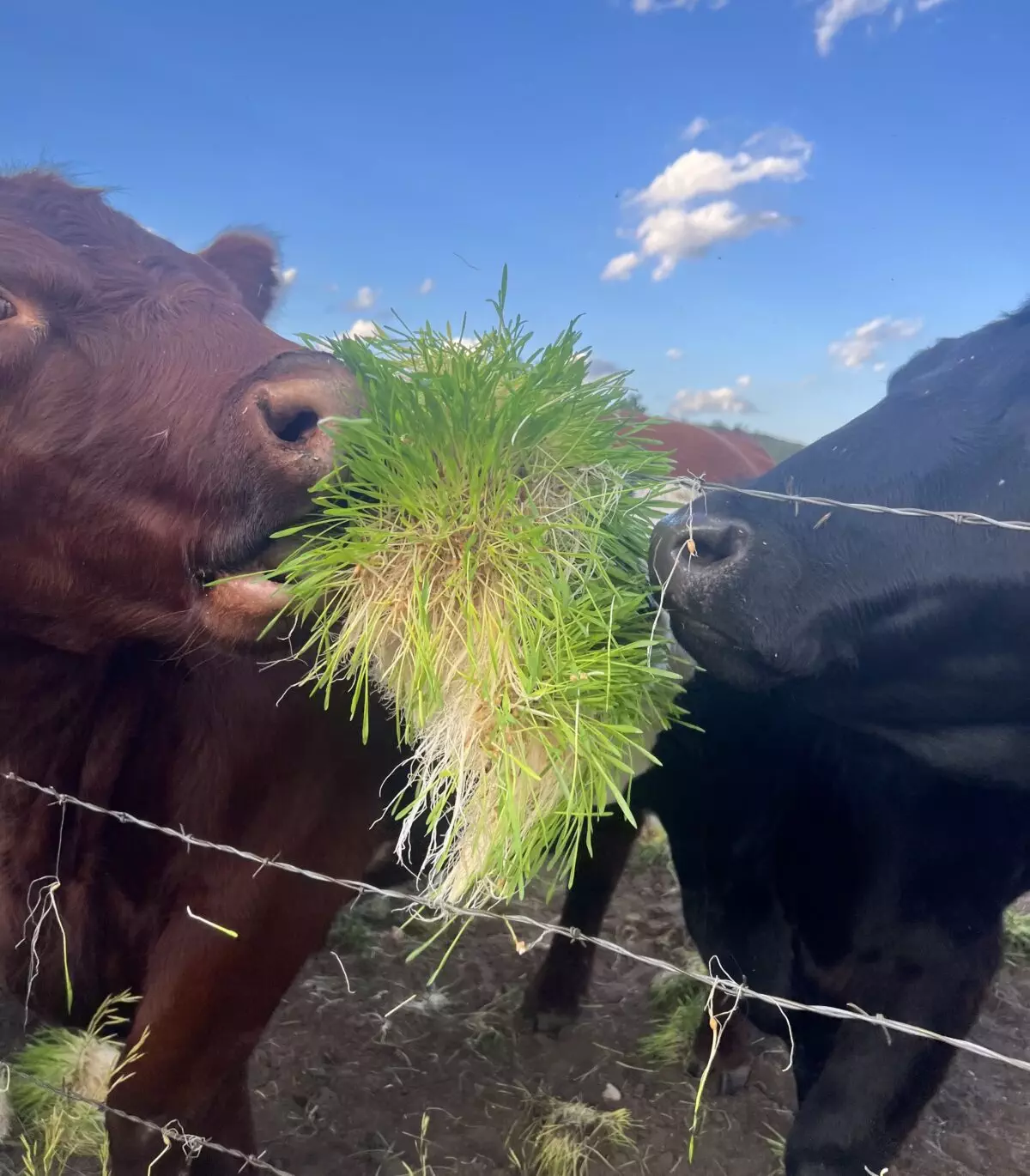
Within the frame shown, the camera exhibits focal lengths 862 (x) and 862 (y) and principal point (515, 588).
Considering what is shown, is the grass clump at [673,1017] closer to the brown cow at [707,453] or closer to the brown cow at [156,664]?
the brown cow at [156,664]

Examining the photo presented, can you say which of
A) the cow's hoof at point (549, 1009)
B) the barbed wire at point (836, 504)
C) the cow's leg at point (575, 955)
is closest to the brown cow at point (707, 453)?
the cow's leg at point (575, 955)

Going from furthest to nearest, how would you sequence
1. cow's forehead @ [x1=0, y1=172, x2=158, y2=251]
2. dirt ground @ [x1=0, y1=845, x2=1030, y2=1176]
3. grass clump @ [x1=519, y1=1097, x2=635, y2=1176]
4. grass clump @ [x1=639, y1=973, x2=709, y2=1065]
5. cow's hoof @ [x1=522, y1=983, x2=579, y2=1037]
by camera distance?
cow's hoof @ [x1=522, y1=983, x2=579, y2=1037] < grass clump @ [x1=639, y1=973, x2=709, y2=1065] < dirt ground @ [x1=0, y1=845, x2=1030, y2=1176] < grass clump @ [x1=519, y1=1097, x2=635, y2=1176] < cow's forehead @ [x1=0, y1=172, x2=158, y2=251]

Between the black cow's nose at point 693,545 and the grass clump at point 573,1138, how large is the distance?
5.48 feet

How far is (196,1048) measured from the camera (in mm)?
1732

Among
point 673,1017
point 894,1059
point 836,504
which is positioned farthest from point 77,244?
point 673,1017

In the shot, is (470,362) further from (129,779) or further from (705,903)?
(705,903)

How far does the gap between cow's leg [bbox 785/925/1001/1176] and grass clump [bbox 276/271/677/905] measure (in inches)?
35.9

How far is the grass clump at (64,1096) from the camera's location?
6.62ft

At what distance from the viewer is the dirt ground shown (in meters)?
2.33

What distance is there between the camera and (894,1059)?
1.75 m

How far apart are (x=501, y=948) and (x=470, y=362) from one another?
8.70 feet

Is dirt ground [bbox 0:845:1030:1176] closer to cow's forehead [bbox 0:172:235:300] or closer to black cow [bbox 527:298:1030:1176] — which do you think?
black cow [bbox 527:298:1030:1176]

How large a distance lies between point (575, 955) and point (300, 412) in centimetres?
222

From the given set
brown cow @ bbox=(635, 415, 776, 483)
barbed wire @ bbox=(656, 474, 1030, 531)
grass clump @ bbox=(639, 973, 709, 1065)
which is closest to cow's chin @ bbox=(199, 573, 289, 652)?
barbed wire @ bbox=(656, 474, 1030, 531)
